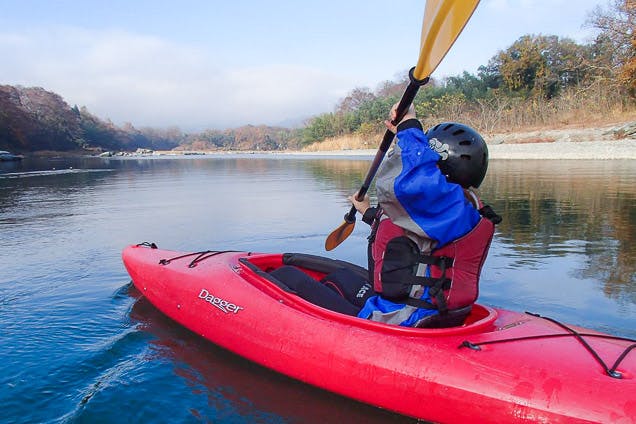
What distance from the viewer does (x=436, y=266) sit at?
2.55m

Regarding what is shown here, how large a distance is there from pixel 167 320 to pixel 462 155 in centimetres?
288

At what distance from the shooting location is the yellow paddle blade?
2809mm

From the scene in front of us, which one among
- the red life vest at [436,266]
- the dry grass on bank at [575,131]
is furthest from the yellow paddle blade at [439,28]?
the dry grass on bank at [575,131]

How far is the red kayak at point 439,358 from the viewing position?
7.20ft

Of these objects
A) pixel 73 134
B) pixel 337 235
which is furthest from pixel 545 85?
pixel 73 134

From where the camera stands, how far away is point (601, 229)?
6.88 m

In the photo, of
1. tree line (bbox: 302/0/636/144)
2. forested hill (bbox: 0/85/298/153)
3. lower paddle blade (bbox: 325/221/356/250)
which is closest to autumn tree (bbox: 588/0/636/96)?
tree line (bbox: 302/0/636/144)

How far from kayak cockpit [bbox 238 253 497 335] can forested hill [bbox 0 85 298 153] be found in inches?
1879

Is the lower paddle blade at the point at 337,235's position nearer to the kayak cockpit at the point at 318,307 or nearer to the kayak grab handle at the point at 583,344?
the kayak cockpit at the point at 318,307

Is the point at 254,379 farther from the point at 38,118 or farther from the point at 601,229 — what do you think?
the point at 38,118

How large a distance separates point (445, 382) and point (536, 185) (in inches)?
418

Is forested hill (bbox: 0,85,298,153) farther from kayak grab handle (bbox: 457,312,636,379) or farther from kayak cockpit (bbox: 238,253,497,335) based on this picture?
kayak grab handle (bbox: 457,312,636,379)

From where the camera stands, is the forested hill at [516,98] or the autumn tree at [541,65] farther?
the autumn tree at [541,65]

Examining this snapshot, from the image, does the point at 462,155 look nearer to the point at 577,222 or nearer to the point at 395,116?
the point at 395,116
